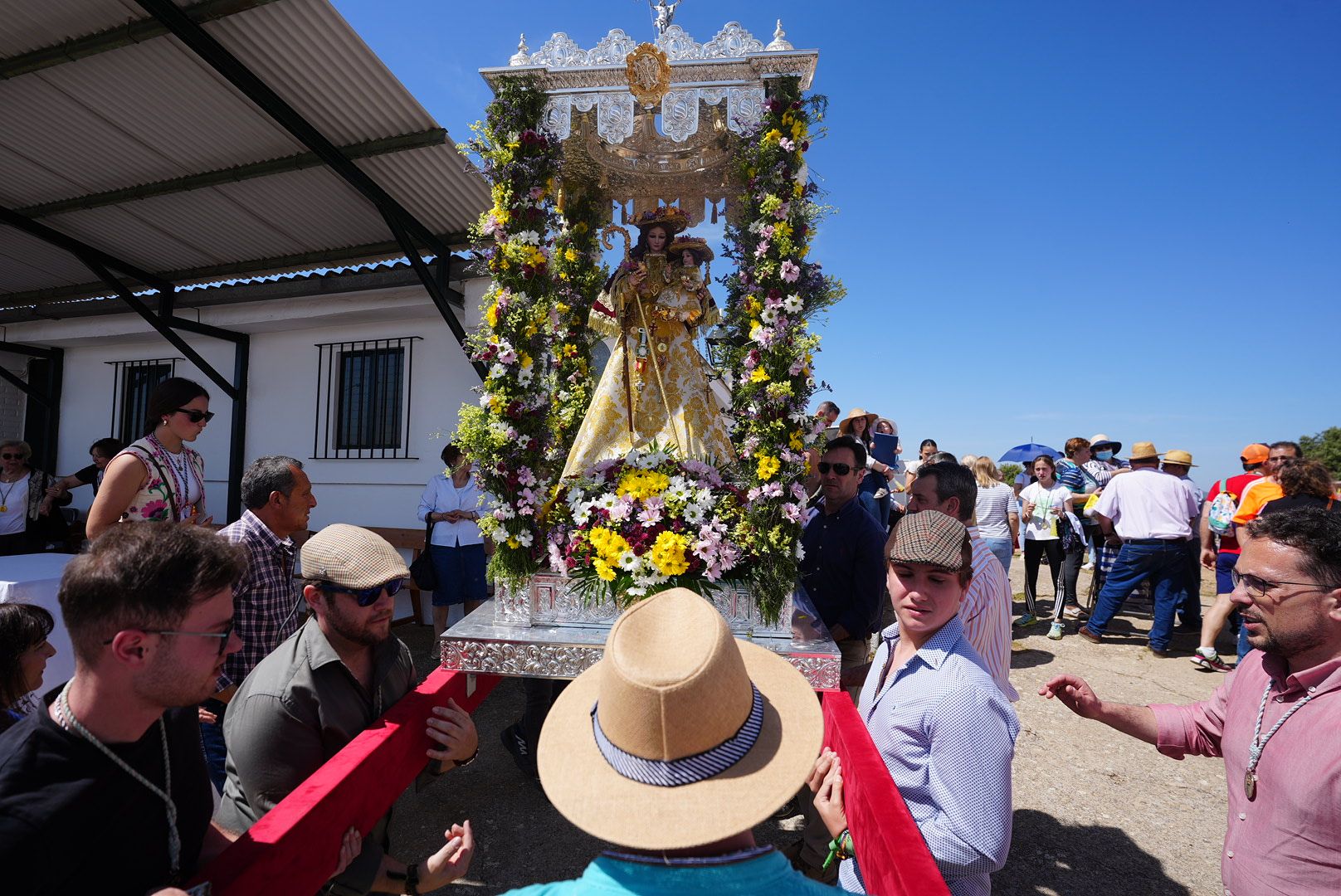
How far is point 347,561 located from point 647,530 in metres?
1.62

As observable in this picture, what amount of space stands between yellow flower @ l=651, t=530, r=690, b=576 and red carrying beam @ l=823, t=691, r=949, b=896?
1390 millimetres

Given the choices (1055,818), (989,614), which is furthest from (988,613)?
(1055,818)

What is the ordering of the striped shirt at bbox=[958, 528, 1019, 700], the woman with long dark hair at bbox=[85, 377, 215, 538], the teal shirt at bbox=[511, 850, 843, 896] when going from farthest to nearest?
1. the woman with long dark hair at bbox=[85, 377, 215, 538]
2. the striped shirt at bbox=[958, 528, 1019, 700]
3. the teal shirt at bbox=[511, 850, 843, 896]

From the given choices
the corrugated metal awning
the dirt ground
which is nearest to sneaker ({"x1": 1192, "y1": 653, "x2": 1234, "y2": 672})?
the dirt ground

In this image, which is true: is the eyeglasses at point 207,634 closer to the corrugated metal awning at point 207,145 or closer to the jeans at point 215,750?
the jeans at point 215,750

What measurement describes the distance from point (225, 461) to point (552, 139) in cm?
811

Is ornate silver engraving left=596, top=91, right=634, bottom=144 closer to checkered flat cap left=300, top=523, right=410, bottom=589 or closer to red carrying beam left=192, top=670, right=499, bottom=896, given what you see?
checkered flat cap left=300, top=523, right=410, bottom=589

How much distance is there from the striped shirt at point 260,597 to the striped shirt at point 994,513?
6351 mm

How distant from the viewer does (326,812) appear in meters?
1.77

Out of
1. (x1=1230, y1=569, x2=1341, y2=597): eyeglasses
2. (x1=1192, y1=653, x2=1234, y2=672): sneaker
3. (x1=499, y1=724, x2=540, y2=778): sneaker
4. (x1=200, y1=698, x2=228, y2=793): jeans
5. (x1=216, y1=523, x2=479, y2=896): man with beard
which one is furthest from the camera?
(x1=1192, y1=653, x2=1234, y2=672): sneaker

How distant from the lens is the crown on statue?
15.3 feet

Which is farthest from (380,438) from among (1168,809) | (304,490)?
(1168,809)

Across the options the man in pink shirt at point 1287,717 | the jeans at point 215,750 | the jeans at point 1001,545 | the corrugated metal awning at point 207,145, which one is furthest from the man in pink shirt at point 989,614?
the corrugated metal awning at point 207,145

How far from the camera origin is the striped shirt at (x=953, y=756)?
68.8 inches
